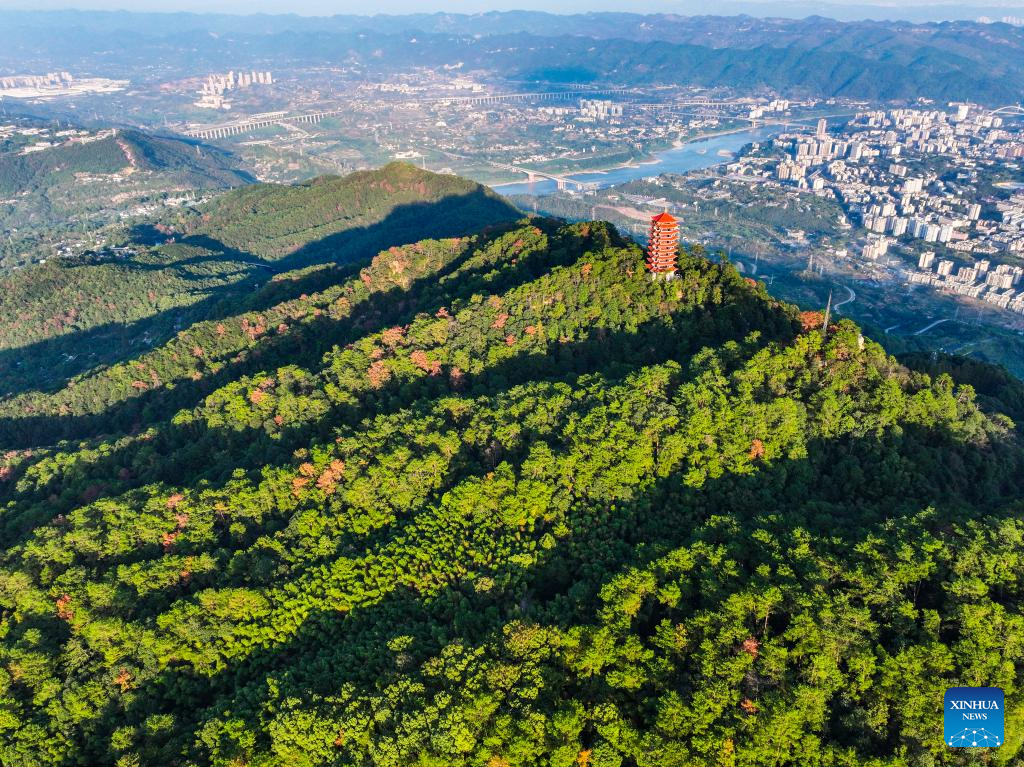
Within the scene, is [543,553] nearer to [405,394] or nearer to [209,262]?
[405,394]

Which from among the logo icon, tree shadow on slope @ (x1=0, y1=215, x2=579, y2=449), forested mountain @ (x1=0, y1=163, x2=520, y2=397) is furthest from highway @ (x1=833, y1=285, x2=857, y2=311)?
the logo icon

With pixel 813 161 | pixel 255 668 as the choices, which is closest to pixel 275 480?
pixel 255 668

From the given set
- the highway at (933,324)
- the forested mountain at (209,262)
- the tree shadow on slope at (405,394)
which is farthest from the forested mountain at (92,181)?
Result: the highway at (933,324)

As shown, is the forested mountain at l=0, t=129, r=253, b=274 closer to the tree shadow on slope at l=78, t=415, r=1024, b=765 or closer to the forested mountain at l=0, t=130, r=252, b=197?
the forested mountain at l=0, t=130, r=252, b=197

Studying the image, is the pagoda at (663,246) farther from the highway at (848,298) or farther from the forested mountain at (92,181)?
the forested mountain at (92,181)

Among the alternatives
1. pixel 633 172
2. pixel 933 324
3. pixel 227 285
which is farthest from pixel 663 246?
pixel 633 172

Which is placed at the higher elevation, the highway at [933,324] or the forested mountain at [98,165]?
the forested mountain at [98,165]
